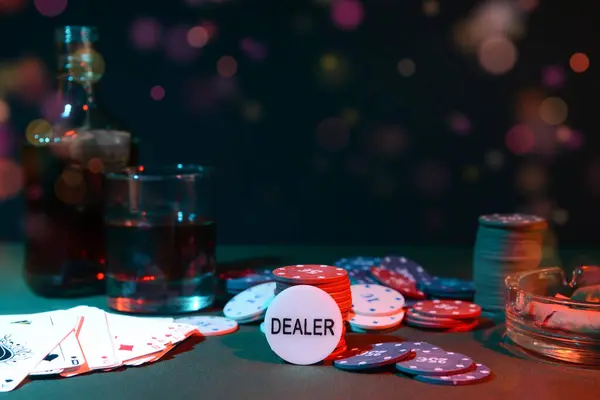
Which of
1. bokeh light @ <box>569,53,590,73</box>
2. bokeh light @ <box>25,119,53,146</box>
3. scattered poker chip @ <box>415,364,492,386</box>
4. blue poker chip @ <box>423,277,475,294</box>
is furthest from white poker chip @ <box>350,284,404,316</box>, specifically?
bokeh light @ <box>569,53,590,73</box>

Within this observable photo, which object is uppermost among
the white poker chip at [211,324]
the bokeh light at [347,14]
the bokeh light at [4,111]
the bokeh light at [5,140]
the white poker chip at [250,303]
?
the bokeh light at [347,14]

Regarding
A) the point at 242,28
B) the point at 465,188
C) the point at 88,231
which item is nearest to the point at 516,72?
the point at 465,188

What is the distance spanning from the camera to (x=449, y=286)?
1635mm

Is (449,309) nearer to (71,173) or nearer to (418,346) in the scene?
(418,346)

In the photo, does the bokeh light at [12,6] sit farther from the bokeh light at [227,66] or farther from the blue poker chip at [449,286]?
the blue poker chip at [449,286]

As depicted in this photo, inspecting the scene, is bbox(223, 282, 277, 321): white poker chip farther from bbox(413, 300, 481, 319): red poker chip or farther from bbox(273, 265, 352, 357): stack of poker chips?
bbox(413, 300, 481, 319): red poker chip

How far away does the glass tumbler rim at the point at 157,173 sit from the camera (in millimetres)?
1509

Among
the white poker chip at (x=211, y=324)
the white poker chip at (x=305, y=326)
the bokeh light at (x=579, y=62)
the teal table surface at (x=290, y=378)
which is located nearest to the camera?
the teal table surface at (x=290, y=378)

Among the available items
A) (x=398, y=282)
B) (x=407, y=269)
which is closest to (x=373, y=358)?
(x=398, y=282)

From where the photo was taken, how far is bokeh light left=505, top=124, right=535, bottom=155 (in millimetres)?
→ 2068

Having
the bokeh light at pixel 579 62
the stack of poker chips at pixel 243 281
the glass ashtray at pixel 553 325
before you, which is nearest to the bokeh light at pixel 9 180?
the stack of poker chips at pixel 243 281

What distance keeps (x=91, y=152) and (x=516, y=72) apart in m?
1.10

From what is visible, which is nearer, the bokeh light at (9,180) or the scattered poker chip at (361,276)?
the scattered poker chip at (361,276)

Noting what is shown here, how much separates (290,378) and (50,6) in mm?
1326
